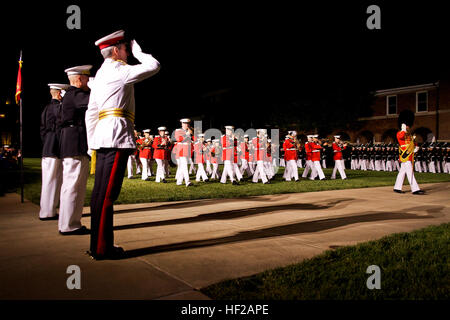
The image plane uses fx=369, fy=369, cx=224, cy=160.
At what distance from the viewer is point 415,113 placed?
35000mm

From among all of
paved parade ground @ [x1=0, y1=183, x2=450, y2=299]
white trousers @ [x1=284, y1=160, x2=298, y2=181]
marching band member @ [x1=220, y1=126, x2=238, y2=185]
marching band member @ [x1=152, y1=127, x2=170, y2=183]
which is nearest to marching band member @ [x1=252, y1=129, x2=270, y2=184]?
marching band member @ [x1=220, y1=126, x2=238, y2=185]

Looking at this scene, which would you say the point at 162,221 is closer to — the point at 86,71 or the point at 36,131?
the point at 86,71

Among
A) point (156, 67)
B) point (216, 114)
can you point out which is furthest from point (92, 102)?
point (216, 114)

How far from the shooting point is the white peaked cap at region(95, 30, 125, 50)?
4082 mm

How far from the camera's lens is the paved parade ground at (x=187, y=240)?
320 centimetres

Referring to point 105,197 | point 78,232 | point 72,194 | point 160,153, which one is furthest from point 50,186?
point 160,153

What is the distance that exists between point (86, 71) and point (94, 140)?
179cm

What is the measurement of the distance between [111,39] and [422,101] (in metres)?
36.8

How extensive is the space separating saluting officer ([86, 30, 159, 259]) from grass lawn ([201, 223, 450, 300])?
4.89 feet

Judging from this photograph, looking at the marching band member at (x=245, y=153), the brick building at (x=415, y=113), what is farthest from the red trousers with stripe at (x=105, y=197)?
the brick building at (x=415, y=113)

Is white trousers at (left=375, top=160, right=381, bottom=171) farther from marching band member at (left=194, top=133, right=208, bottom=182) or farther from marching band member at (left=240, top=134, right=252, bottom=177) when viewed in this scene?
marching band member at (left=194, top=133, right=208, bottom=182)

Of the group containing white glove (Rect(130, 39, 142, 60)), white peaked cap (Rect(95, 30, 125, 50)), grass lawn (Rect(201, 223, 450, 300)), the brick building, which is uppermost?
the brick building

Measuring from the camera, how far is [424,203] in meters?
8.60
